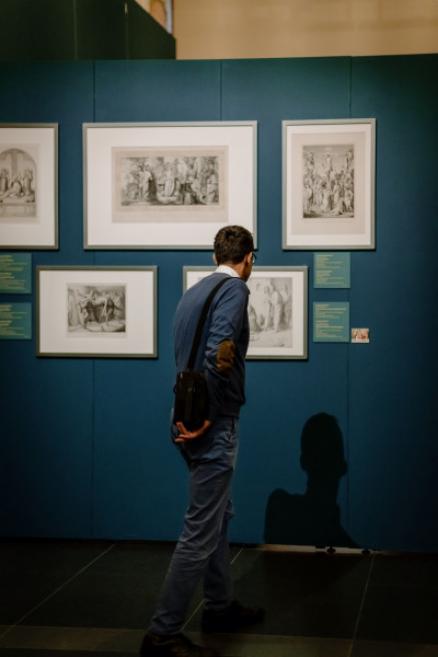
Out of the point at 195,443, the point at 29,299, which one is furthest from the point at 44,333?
the point at 195,443

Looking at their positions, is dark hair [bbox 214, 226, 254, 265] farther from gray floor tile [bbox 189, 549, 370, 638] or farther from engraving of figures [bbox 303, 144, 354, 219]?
gray floor tile [bbox 189, 549, 370, 638]

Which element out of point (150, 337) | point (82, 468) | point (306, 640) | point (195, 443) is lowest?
point (306, 640)

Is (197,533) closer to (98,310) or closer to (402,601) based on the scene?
(402,601)

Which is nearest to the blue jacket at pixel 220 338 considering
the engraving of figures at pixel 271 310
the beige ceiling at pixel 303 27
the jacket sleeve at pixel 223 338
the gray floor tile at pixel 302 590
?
the jacket sleeve at pixel 223 338

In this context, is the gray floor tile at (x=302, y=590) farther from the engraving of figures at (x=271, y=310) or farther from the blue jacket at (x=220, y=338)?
the engraving of figures at (x=271, y=310)

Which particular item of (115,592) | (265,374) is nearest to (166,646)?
(115,592)

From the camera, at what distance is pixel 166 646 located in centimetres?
400

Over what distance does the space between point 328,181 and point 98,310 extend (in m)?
1.59

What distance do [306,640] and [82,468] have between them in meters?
2.12

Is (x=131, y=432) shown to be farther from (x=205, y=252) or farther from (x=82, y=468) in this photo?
(x=205, y=252)

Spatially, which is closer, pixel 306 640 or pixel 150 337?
pixel 306 640

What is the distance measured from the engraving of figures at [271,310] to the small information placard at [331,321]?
154 mm

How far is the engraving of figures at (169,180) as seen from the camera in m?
5.72

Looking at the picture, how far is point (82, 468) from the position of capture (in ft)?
19.4
